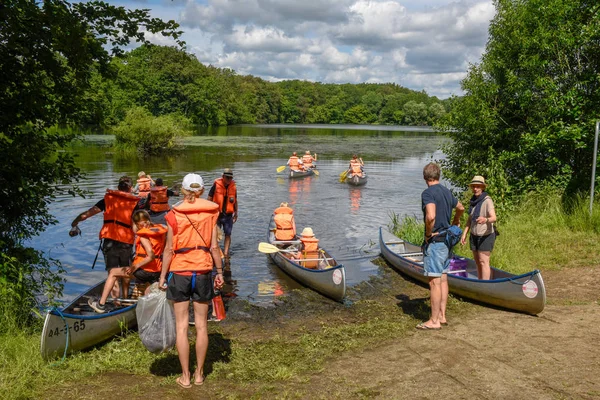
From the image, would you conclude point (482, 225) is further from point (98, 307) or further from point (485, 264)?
point (98, 307)

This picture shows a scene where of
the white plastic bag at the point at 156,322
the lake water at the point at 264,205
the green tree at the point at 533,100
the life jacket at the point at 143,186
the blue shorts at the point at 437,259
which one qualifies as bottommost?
the lake water at the point at 264,205

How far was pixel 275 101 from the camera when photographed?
140250mm

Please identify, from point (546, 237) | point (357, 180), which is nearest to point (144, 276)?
point (546, 237)

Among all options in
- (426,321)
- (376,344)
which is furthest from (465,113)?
(376,344)

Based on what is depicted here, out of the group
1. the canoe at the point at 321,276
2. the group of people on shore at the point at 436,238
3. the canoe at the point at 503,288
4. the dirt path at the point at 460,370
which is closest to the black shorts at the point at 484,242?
the canoe at the point at 503,288

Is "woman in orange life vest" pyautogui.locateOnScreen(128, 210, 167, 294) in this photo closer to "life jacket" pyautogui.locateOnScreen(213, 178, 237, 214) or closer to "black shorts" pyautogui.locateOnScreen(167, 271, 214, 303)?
"black shorts" pyautogui.locateOnScreen(167, 271, 214, 303)

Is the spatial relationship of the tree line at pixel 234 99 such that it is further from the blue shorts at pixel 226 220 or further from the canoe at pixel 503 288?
the canoe at pixel 503 288

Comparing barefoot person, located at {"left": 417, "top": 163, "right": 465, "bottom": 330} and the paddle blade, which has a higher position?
barefoot person, located at {"left": 417, "top": 163, "right": 465, "bottom": 330}

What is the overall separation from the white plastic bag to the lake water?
4106mm

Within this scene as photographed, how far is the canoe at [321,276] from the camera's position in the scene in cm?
861

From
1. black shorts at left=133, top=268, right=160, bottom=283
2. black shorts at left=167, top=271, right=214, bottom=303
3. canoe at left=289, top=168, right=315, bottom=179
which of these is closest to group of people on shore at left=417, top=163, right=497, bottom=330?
black shorts at left=167, top=271, right=214, bottom=303

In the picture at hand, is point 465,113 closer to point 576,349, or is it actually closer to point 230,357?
point 576,349

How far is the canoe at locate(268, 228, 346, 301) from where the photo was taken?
8.61 m

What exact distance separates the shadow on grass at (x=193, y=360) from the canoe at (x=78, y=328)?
3.32 feet
